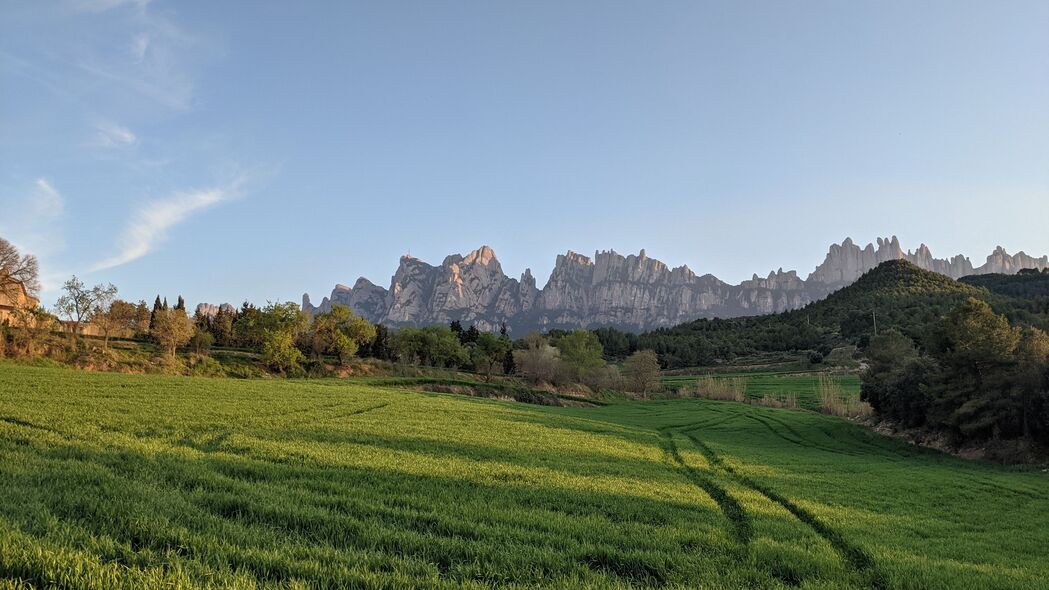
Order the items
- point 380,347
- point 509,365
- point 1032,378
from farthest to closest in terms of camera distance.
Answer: point 380,347
point 509,365
point 1032,378

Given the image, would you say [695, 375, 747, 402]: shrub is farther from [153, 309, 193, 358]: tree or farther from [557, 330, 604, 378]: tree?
[153, 309, 193, 358]: tree

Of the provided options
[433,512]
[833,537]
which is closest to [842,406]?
[833,537]

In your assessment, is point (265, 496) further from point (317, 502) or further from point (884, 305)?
point (884, 305)

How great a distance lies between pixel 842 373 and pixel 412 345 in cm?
9820

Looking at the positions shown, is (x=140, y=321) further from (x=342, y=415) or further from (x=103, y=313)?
(x=342, y=415)

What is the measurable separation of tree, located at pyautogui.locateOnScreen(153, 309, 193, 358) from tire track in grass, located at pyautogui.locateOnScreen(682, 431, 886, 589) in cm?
7740

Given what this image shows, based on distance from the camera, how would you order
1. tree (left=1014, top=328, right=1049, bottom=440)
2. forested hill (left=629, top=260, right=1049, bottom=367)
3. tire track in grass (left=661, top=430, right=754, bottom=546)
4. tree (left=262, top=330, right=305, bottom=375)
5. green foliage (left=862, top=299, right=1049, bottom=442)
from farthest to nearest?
forested hill (left=629, top=260, right=1049, bottom=367), tree (left=262, top=330, right=305, bottom=375), green foliage (left=862, top=299, right=1049, bottom=442), tree (left=1014, top=328, right=1049, bottom=440), tire track in grass (left=661, top=430, right=754, bottom=546)

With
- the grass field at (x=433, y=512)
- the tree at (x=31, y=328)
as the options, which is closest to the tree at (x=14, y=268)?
the tree at (x=31, y=328)

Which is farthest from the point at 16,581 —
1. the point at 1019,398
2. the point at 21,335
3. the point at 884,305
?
the point at 884,305

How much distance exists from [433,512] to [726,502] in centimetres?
989

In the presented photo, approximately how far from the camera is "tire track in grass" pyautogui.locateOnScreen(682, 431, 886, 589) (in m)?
10.0

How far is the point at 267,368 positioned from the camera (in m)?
79.0

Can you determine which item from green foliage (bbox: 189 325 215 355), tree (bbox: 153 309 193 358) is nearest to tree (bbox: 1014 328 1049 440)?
tree (bbox: 153 309 193 358)

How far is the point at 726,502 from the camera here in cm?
1591
